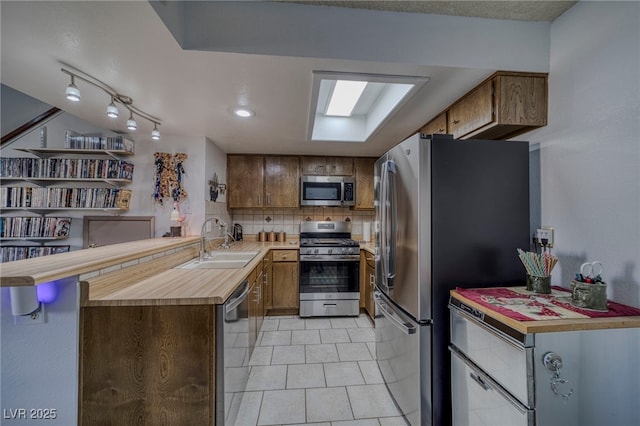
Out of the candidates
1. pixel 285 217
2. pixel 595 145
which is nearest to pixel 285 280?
pixel 285 217

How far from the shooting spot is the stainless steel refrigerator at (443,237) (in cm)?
150

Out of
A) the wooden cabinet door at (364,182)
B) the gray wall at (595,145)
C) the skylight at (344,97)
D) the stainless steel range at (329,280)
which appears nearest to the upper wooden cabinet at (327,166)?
the wooden cabinet door at (364,182)

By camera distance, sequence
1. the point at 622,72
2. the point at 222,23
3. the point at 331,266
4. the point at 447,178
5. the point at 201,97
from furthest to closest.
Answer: the point at 331,266 → the point at 201,97 → the point at 447,178 → the point at 222,23 → the point at 622,72

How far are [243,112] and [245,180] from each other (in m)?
1.55

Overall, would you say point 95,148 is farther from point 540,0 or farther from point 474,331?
point 540,0

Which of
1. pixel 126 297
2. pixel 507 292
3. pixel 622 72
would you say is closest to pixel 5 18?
pixel 126 297

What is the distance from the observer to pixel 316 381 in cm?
202

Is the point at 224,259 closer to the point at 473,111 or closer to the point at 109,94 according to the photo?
the point at 109,94

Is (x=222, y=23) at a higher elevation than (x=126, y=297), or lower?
higher

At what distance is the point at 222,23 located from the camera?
4.54ft

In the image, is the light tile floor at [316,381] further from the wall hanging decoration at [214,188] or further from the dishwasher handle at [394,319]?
the wall hanging decoration at [214,188]

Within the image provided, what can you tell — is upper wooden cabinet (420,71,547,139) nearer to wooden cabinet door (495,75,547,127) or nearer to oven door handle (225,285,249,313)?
wooden cabinet door (495,75,547,127)

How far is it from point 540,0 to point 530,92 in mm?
482

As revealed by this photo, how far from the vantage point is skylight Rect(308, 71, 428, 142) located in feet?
5.47
